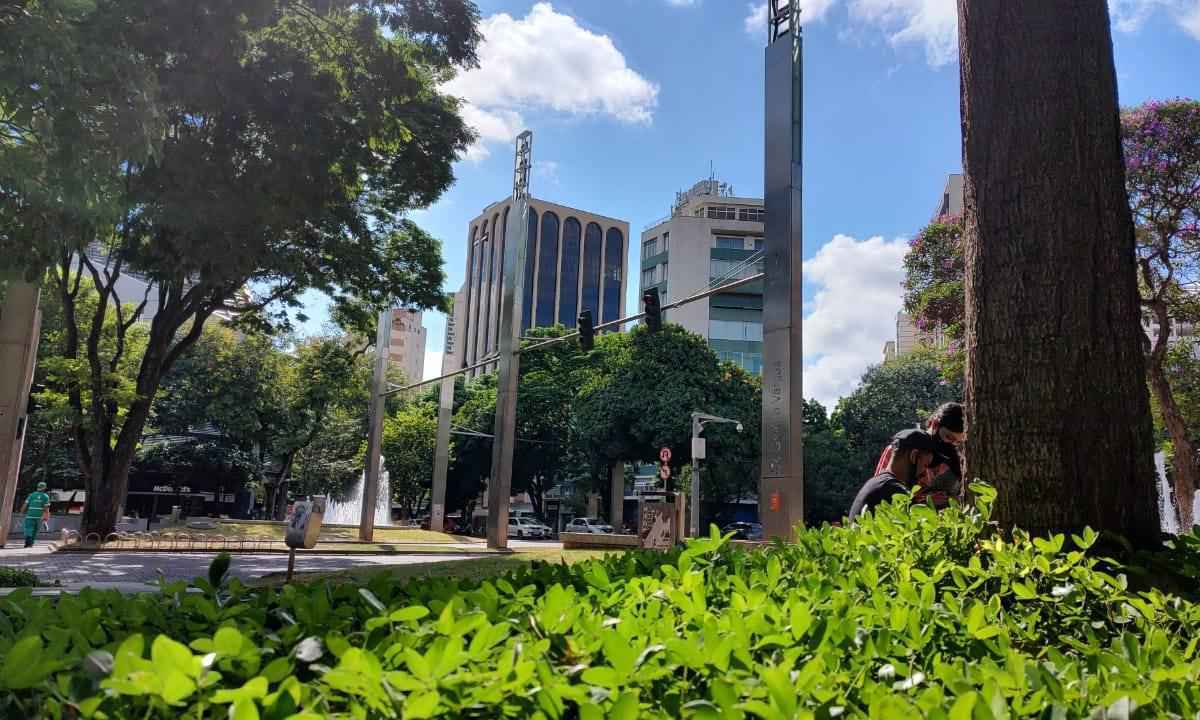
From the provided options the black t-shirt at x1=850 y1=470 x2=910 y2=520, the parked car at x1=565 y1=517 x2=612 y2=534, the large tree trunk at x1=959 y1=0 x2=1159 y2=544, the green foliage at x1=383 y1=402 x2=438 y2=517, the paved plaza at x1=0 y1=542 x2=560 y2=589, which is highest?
the green foliage at x1=383 y1=402 x2=438 y2=517

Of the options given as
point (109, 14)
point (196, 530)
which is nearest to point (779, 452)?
point (109, 14)

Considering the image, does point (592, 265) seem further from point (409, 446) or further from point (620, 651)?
point (620, 651)

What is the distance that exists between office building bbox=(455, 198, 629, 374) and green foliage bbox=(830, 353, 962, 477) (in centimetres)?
3399

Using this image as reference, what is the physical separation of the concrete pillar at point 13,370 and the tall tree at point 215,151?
0.86 m

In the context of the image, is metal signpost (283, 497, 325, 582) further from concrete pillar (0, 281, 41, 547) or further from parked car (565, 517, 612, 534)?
parked car (565, 517, 612, 534)

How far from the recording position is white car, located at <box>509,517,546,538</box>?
44.4 metres

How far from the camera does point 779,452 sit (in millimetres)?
10500

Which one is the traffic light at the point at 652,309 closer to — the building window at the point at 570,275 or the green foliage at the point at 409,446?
the green foliage at the point at 409,446

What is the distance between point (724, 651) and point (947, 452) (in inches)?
163

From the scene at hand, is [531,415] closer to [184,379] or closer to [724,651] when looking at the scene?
[184,379]

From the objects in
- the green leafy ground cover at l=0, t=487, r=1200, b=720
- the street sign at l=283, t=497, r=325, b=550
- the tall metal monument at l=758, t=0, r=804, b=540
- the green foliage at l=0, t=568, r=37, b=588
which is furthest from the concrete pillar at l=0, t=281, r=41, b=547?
the green leafy ground cover at l=0, t=487, r=1200, b=720

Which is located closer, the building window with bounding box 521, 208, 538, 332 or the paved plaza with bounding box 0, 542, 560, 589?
the paved plaza with bounding box 0, 542, 560, 589

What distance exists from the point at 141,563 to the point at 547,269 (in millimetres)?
60718

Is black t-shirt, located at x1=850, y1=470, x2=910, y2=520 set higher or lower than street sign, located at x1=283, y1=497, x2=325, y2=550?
higher
